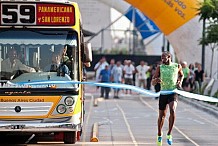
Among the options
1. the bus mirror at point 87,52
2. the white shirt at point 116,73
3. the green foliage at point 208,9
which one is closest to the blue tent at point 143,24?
the white shirt at point 116,73

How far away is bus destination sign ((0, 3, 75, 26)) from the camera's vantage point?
12.3 meters

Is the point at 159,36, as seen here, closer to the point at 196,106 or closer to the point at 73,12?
the point at 196,106

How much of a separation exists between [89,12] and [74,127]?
1075 inches

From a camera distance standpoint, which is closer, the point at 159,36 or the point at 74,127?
the point at 74,127

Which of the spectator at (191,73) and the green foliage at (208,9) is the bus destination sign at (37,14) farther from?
the spectator at (191,73)

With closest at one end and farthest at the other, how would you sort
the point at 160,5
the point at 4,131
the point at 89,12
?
the point at 4,131
the point at 160,5
the point at 89,12

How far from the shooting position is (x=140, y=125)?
18.2 m

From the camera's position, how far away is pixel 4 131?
12.0 metres

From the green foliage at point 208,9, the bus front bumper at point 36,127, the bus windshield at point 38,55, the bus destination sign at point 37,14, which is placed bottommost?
the bus front bumper at point 36,127

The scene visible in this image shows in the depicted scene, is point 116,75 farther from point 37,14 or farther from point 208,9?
point 37,14

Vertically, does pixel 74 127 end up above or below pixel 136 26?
below

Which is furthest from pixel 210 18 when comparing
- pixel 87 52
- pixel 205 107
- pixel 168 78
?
pixel 87 52

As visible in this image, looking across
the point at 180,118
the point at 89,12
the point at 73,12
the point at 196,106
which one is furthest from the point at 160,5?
the point at 73,12

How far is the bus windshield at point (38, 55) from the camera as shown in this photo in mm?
12320
